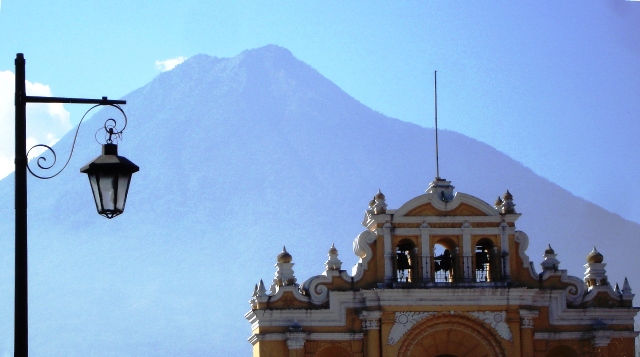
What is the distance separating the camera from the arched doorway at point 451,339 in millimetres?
35625

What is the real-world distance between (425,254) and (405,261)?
758 millimetres

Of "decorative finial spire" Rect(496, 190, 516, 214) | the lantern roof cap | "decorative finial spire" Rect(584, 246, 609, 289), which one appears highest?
"decorative finial spire" Rect(496, 190, 516, 214)

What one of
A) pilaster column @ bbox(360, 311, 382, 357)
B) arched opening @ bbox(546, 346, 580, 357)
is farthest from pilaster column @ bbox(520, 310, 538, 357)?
pilaster column @ bbox(360, 311, 382, 357)

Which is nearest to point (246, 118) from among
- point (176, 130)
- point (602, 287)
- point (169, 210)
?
point (176, 130)

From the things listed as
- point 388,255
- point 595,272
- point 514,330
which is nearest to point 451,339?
point 514,330

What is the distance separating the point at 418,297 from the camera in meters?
35.5

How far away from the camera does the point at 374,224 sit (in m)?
35.9

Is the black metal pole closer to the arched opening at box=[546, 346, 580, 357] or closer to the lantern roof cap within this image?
the lantern roof cap

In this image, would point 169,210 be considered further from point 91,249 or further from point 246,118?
point 246,118

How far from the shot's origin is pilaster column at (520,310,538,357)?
36000mm

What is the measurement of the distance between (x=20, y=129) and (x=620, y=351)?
26.2m

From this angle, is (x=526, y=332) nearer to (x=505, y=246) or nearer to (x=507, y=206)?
(x=505, y=246)

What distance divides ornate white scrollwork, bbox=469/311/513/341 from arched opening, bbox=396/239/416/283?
6.70ft

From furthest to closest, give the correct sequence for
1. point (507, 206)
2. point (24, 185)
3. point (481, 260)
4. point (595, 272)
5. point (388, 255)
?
point (595, 272)
point (481, 260)
point (507, 206)
point (388, 255)
point (24, 185)
